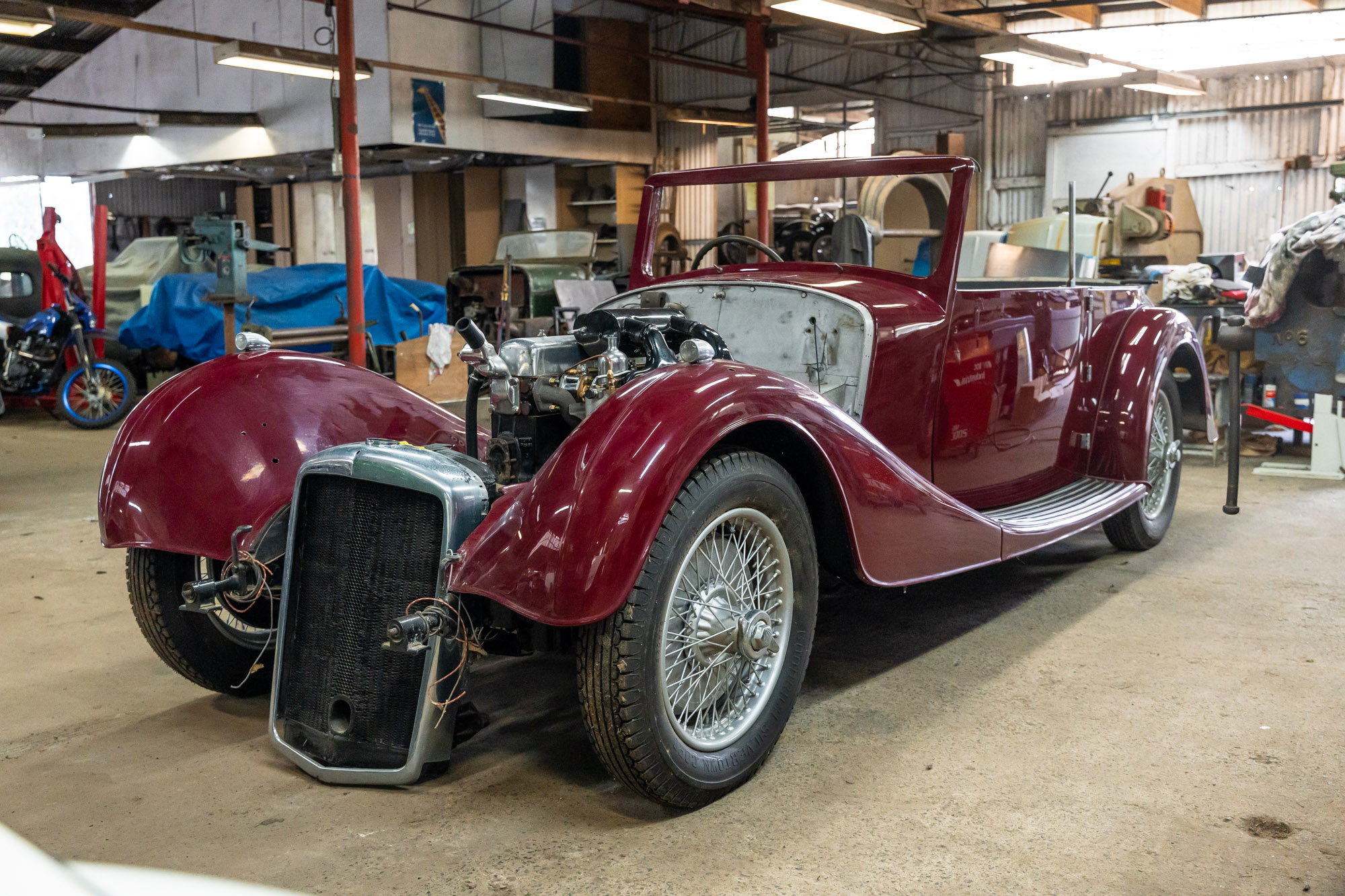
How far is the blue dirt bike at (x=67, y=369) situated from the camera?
8.94 m

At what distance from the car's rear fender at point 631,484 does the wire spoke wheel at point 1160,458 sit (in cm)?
236

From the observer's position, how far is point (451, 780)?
2488mm

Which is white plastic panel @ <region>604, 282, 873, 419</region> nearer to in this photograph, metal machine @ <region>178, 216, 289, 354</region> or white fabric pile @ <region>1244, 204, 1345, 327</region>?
white fabric pile @ <region>1244, 204, 1345, 327</region>

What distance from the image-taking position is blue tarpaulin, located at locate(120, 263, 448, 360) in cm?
970

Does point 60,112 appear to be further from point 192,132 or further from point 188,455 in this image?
point 188,455

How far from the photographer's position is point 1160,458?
4535mm

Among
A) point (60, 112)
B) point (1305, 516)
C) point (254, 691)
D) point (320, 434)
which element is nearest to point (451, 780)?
point (254, 691)

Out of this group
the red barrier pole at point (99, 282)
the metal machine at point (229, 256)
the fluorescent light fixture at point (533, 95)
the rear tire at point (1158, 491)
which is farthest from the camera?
the fluorescent light fixture at point (533, 95)

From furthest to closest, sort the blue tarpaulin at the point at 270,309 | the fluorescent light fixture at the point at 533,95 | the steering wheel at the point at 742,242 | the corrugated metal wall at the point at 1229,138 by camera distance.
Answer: the corrugated metal wall at the point at 1229,138
the fluorescent light fixture at the point at 533,95
the blue tarpaulin at the point at 270,309
the steering wheel at the point at 742,242

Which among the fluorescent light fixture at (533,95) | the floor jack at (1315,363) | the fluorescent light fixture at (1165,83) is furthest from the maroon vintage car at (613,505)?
the fluorescent light fixture at (1165,83)

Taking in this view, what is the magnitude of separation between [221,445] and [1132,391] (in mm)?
3250

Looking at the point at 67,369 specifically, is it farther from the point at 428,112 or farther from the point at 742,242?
the point at 742,242

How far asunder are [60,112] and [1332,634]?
2190cm

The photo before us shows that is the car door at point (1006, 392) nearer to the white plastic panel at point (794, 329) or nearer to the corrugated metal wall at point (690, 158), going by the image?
the white plastic panel at point (794, 329)
